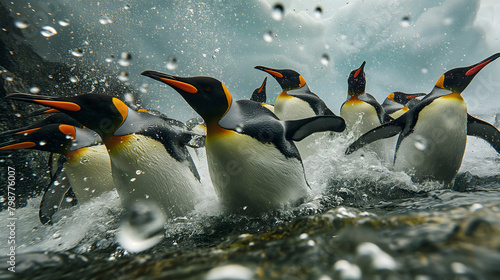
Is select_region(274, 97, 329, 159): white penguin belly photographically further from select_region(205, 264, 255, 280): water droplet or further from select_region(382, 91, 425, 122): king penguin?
select_region(205, 264, 255, 280): water droplet

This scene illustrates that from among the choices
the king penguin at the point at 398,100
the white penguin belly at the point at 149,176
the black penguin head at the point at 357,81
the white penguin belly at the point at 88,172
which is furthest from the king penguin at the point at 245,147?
the king penguin at the point at 398,100

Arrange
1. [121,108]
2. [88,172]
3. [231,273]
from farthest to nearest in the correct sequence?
1. [88,172]
2. [121,108]
3. [231,273]

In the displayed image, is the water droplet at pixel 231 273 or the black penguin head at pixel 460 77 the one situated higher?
the black penguin head at pixel 460 77

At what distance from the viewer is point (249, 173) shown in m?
1.30

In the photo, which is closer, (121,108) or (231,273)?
(231,273)

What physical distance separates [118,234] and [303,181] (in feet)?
3.66

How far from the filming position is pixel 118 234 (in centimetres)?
118

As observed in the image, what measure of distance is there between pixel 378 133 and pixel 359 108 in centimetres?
100

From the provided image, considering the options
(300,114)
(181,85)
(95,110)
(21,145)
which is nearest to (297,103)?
(300,114)

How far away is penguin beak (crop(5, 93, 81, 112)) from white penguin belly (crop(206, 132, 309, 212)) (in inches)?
32.3

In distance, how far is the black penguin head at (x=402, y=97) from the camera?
414cm

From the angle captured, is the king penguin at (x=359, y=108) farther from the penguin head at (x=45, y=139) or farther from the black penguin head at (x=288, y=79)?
the penguin head at (x=45, y=139)

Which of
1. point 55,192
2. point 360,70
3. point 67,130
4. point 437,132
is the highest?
point 360,70

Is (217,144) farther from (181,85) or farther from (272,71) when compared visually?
(272,71)
